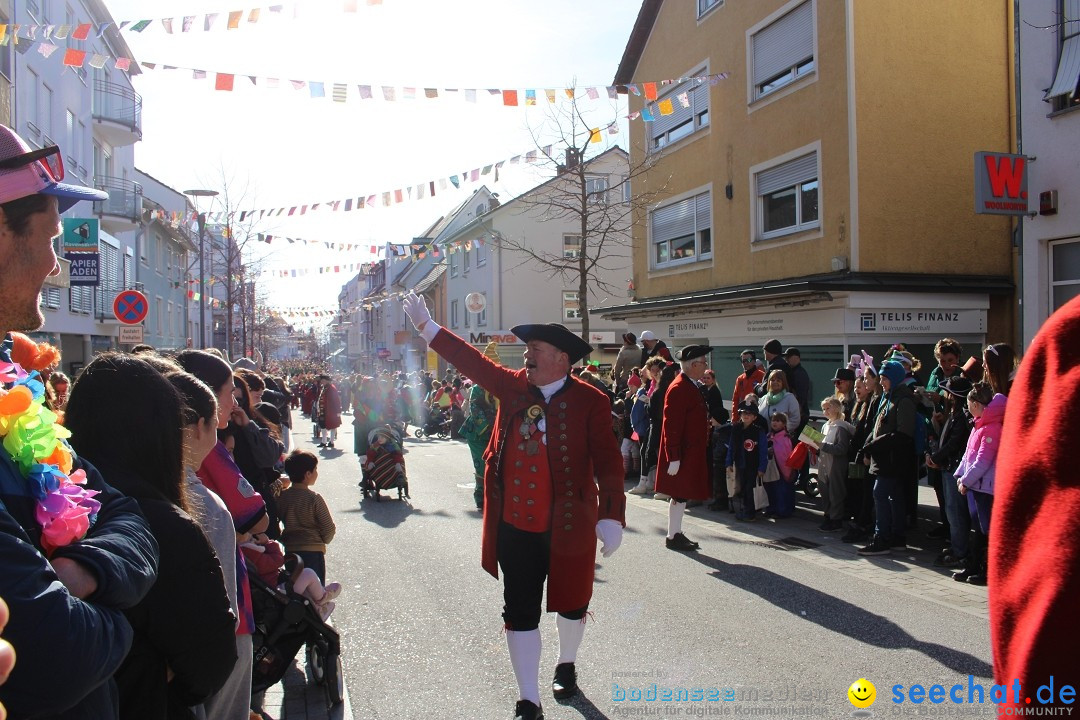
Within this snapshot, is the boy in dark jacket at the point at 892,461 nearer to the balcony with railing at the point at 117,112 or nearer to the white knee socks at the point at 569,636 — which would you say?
the white knee socks at the point at 569,636

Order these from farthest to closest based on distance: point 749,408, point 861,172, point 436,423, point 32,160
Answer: point 436,423
point 861,172
point 749,408
point 32,160

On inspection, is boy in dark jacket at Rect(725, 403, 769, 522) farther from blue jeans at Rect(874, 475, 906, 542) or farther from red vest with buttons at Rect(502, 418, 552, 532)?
red vest with buttons at Rect(502, 418, 552, 532)

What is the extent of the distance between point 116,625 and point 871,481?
8.30 metres

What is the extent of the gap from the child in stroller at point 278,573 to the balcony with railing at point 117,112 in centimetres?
2496

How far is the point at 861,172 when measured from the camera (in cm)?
1384

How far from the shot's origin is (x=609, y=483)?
441 cm

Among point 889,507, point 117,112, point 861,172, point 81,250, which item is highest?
point 117,112

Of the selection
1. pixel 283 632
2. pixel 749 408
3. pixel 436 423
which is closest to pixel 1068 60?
pixel 749 408

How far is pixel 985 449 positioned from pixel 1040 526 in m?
5.90

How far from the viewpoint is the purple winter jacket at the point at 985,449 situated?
620 cm

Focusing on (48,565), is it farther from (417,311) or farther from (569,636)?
(417,311)

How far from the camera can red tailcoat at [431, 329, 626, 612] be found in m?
4.27

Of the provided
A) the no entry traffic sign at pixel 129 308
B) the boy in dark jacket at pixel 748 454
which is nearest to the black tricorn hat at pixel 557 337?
the boy in dark jacket at pixel 748 454

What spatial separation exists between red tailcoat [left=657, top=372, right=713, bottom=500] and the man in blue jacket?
6520mm
